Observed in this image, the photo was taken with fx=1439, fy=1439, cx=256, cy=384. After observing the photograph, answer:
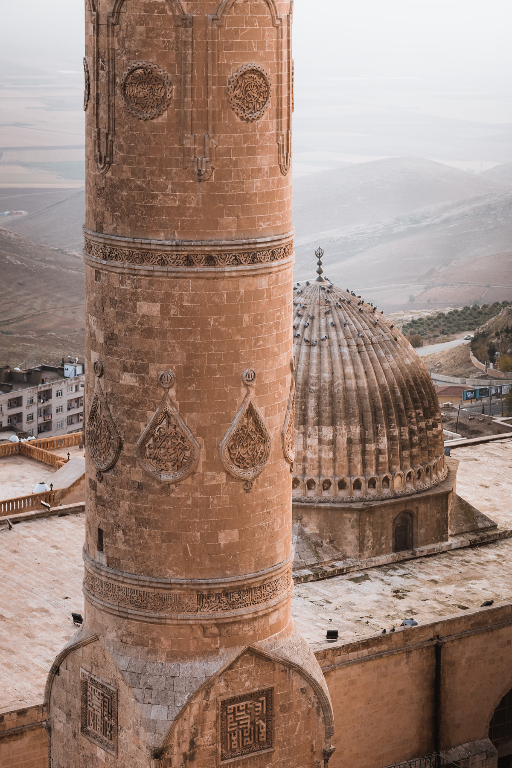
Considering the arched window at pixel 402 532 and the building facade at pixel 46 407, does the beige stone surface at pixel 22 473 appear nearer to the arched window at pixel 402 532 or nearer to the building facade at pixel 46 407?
the arched window at pixel 402 532

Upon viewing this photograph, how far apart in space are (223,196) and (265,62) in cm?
187

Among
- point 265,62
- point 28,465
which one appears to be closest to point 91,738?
point 265,62

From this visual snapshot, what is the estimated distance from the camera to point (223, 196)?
19234 millimetres

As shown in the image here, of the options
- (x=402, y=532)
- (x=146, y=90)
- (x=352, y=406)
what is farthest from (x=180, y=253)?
(x=402, y=532)

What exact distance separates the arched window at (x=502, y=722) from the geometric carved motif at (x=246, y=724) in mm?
15714

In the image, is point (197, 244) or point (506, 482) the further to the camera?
point (506, 482)

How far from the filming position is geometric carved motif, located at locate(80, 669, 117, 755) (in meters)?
20.9

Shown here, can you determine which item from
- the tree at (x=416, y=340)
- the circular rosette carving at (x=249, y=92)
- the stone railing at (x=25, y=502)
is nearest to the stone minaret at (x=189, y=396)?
the circular rosette carving at (x=249, y=92)

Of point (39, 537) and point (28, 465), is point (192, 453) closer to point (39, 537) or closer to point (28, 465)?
point (39, 537)

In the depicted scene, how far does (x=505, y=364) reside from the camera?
339 feet

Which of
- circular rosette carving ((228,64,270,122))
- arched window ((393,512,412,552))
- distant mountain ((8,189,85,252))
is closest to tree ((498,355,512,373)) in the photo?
arched window ((393,512,412,552))

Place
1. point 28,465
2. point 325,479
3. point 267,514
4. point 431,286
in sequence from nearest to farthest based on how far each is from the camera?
1. point 267,514
2. point 325,479
3. point 28,465
4. point 431,286

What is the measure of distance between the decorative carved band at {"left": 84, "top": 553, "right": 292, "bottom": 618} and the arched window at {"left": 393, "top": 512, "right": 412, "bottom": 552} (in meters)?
15.8

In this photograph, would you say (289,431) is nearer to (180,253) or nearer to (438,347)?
(180,253)
